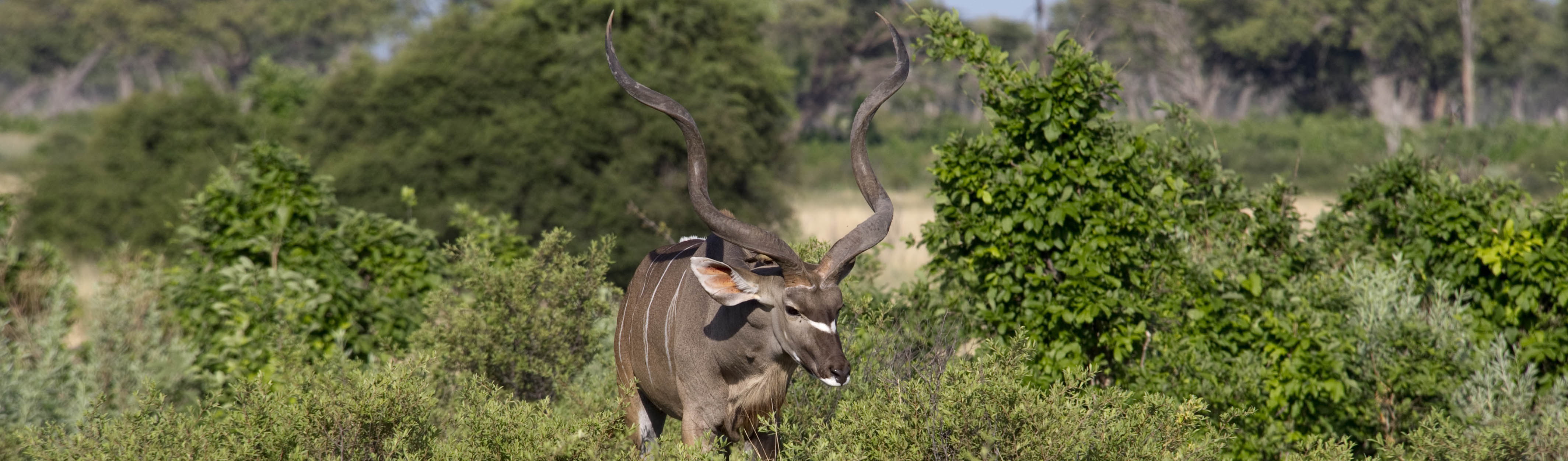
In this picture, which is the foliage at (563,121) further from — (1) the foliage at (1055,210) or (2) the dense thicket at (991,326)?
(1) the foliage at (1055,210)

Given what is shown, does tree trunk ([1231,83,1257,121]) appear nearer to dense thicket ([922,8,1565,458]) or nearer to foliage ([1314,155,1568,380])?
foliage ([1314,155,1568,380])

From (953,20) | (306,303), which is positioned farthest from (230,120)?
(953,20)

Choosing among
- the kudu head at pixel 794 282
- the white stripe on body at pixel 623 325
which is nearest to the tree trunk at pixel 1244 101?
the white stripe on body at pixel 623 325

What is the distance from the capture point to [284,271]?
8516 millimetres

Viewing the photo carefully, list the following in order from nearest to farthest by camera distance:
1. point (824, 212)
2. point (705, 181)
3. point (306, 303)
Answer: point (705, 181), point (306, 303), point (824, 212)

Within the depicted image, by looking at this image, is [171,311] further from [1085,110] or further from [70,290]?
[1085,110]

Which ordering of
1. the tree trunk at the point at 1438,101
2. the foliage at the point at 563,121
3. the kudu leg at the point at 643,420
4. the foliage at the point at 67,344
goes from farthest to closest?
the tree trunk at the point at 1438,101 → the foliage at the point at 563,121 → the foliage at the point at 67,344 → the kudu leg at the point at 643,420

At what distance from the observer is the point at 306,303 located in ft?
27.6

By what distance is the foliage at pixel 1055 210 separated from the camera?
21.7 ft

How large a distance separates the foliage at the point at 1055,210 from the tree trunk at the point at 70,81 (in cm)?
5737

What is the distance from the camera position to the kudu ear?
4.63 metres

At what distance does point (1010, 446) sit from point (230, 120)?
1770cm

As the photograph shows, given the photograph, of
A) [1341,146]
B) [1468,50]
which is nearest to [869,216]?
[1341,146]

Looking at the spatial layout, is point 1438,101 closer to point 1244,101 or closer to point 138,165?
point 1244,101
